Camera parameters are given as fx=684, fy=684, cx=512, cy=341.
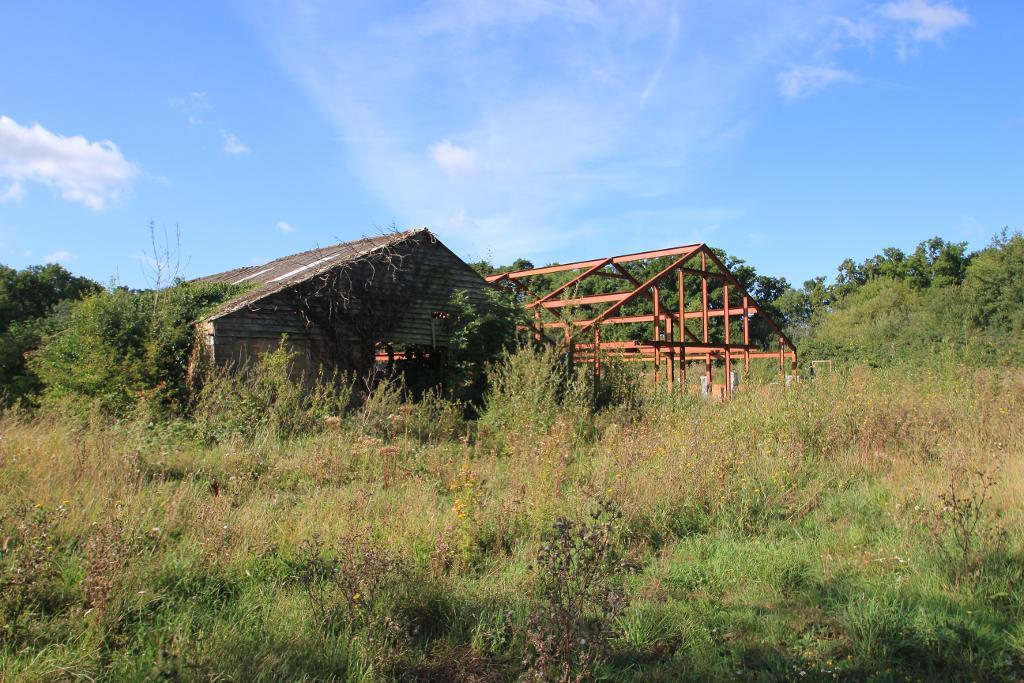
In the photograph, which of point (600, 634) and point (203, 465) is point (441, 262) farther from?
point (600, 634)

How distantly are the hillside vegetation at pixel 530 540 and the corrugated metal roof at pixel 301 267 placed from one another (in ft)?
10.7

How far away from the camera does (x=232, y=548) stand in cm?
486

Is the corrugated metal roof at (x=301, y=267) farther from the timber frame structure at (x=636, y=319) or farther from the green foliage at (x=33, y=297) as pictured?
the green foliage at (x=33, y=297)

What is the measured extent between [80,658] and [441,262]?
1316 cm

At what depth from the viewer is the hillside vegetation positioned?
378 cm

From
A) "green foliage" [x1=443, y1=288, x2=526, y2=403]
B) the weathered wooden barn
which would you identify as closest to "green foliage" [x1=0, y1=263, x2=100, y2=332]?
the weathered wooden barn

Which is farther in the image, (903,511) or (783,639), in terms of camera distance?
(903,511)

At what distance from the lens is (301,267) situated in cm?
1680

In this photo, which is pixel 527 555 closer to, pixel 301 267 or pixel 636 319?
pixel 301 267

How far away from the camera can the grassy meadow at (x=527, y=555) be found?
3738 mm

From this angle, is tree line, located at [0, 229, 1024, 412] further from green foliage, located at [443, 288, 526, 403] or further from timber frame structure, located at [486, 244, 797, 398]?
timber frame structure, located at [486, 244, 797, 398]

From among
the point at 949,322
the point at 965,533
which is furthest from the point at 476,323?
the point at 949,322

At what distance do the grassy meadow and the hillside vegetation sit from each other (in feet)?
0.07

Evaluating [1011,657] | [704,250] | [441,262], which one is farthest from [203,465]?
[704,250]
